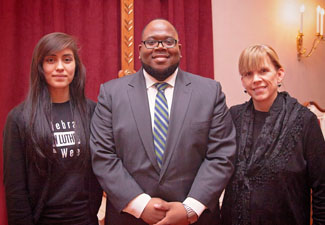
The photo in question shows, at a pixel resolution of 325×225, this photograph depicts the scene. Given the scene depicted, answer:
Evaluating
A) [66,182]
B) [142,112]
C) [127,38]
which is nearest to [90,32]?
[127,38]

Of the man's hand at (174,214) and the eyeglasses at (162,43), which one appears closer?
the man's hand at (174,214)

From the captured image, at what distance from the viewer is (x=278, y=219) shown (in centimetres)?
144

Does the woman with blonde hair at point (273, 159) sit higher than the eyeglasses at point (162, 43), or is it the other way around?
the eyeglasses at point (162, 43)

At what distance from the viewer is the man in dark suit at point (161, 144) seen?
136 cm

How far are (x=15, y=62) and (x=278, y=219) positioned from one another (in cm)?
191

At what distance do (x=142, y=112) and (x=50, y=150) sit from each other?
1.54 feet

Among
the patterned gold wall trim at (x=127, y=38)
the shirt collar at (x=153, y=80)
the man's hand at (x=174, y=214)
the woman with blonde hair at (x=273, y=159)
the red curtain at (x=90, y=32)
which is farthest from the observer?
the patterned gold wall trim at (x=127, y=38)

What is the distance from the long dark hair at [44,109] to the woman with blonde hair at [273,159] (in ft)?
2.63

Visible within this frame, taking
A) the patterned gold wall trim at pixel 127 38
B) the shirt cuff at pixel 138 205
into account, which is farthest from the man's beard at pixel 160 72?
the patterned gold wall trim at pixel 127 38

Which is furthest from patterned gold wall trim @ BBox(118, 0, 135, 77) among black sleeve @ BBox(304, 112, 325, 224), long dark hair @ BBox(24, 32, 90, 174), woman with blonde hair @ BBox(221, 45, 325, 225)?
black sleeve @ BBox(304, 112, 325, 224)

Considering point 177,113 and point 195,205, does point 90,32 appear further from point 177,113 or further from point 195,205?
point 195,205

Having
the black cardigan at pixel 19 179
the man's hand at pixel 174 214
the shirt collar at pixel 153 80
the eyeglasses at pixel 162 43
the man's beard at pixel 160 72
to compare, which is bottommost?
the man's hand at pixel 174 214

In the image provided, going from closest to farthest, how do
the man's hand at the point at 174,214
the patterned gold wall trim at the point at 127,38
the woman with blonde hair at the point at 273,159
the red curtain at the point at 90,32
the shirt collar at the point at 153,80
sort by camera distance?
1. the man's hand at the point at 174,214
2. the woman with blonde hair at the point at 273,159
3. the shirt collar at the point at 153,80
4. the red curtain at the point at 90,32
5. the patterned gold wall trim at the point at 127,38

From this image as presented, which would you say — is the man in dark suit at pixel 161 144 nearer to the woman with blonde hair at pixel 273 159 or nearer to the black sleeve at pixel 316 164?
the woman with blonde hair at pixel 273 159
